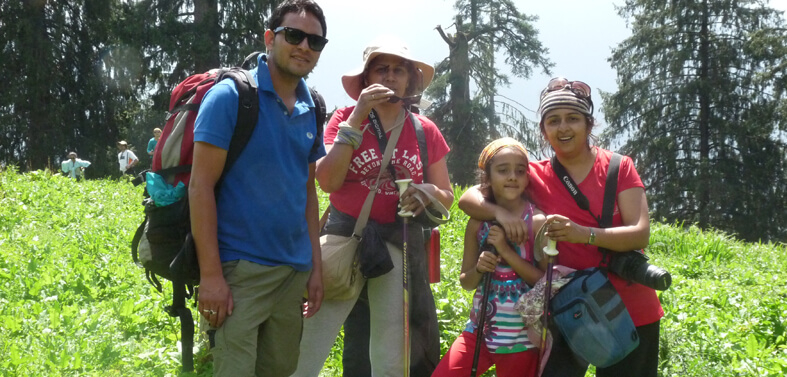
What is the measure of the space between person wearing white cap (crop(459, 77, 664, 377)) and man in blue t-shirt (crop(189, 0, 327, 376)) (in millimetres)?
947

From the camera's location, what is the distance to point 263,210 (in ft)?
8.58

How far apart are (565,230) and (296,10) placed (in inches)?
55.3

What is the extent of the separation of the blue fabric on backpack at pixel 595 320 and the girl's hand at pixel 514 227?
11.2 inches

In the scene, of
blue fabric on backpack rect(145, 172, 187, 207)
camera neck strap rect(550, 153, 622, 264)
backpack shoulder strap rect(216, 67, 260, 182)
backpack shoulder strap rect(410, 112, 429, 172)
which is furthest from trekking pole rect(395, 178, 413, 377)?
blue fabric on backpack rect(145, 172, 187, 207)

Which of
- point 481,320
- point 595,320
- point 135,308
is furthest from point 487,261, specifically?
point 135,308

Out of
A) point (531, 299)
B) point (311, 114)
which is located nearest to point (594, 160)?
point (531, 299)

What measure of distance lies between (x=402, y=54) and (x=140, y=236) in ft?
4.80

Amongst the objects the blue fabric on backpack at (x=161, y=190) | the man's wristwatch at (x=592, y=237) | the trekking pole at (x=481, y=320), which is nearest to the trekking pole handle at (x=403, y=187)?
the trekking pole at (x=481, y=320)

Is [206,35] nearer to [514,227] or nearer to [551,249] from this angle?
[514,227]

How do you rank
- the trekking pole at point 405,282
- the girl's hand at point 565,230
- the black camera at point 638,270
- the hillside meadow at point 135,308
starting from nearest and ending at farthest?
the black camera at point 638,270
the girl's hand at point 565,230
the trekking pole at point 405,282
the hillside meadow at point 135,308

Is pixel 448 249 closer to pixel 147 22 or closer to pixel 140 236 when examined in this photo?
pixel 140 236

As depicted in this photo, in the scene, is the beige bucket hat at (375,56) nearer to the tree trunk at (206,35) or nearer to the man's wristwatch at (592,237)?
the man's wristwatch at (592,237)

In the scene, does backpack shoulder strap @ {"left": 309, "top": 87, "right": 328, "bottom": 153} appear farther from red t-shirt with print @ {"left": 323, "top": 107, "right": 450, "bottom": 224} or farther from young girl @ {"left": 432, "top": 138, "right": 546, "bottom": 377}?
young girl @ {"left": 432, "top": 138, "right": 546, "bottom": 377}

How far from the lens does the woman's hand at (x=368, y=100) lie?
308 centimetres
